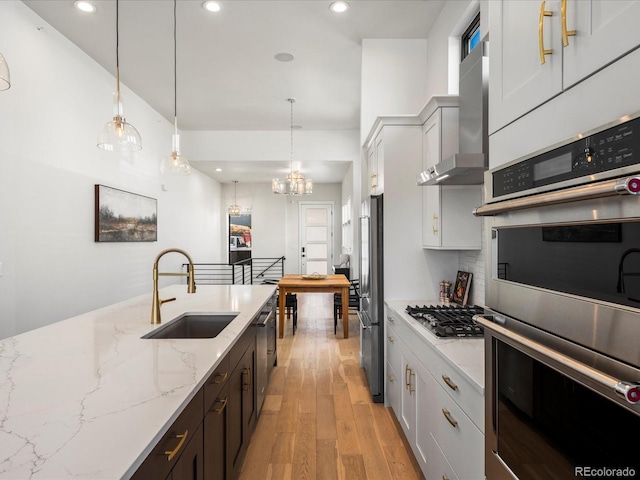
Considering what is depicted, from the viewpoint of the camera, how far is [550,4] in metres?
0.82

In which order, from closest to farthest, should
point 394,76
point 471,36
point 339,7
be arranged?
point 471,36
point 339,7
point 394,76

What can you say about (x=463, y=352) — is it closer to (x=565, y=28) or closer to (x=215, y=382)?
(x=215, y=382)

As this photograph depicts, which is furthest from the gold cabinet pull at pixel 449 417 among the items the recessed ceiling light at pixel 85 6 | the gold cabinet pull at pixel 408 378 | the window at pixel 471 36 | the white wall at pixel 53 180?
the recessed ceiling light at pixel 85 6

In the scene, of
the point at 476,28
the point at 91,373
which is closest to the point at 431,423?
the point at 91,373

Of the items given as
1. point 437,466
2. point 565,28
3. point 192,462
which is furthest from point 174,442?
point 565,28

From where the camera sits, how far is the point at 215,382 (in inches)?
55.4

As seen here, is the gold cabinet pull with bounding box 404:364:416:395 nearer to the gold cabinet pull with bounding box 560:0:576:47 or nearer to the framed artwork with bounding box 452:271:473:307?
the framed artwork with bounding box 452:271:473:307

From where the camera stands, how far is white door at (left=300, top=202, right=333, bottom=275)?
9.91 m

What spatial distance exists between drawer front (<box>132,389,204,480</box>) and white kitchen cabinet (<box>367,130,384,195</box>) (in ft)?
7.25

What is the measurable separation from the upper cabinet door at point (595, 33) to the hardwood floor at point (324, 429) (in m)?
2.15

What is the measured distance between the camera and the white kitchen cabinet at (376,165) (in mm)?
2953

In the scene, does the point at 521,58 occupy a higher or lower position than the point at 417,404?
higher

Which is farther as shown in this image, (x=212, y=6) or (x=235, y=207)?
(x=235, y=207)

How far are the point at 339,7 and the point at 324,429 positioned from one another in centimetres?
345
